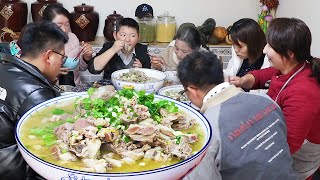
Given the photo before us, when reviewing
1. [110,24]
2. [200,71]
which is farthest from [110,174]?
[110,24]

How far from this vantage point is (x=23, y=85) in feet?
4.62

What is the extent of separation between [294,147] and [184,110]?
697 mm

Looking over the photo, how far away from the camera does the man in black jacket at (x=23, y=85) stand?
139cm

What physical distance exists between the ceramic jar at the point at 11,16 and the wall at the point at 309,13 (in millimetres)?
2616

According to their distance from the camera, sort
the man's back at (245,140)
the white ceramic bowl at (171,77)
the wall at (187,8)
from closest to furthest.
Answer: the man's back at (245,140), the white ceramic bowl at (171,77), the wall at (187,8)

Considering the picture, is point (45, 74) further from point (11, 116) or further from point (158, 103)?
point (158, 103)

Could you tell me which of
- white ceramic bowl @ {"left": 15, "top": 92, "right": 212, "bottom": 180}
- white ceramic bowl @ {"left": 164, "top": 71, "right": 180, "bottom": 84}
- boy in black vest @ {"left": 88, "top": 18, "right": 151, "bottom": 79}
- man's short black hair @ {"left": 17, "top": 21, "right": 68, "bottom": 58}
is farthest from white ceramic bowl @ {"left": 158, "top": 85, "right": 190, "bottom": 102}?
white ceramic bowl @ {"left": 15, "top": 92, "right": 212, "bottom": 180}

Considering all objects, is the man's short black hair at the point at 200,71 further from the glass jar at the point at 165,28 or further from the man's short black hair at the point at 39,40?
the glass jar at the point at 165,28

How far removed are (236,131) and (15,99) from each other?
817 mm

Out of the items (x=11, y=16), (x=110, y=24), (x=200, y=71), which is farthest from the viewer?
(x=110, y=24)

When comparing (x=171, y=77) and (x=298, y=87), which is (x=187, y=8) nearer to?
(x=171, y=77)

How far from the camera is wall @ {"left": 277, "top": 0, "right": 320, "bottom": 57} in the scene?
313 centimetres

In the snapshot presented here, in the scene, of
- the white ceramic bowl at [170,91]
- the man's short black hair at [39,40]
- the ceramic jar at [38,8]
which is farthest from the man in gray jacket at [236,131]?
the ceramic jar at [38,8]

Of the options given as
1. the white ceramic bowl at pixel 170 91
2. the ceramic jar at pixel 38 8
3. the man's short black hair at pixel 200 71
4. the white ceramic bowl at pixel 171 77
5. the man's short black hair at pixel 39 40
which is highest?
the man's short black hair at pixel 39 40
